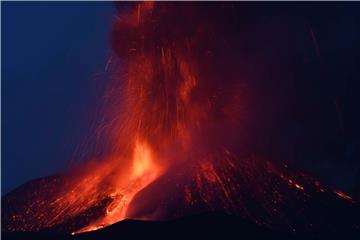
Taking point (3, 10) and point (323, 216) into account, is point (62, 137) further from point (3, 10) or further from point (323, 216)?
point (323, 216)

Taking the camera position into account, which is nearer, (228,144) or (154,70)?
(154,70)

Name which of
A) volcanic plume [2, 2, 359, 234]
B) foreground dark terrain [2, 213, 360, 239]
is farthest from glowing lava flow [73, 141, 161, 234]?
foreground dark terrain [2, 213, 360, 239]

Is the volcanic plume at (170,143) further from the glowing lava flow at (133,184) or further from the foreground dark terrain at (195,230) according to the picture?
the foreground dark terrain at (195,230)

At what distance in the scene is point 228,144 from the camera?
1518 centimetres

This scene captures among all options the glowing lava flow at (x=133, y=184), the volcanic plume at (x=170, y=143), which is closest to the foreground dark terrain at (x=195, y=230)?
the volcanic plume at (x=170, y=143)

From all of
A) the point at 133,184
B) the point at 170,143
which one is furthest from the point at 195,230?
the point at 170,143

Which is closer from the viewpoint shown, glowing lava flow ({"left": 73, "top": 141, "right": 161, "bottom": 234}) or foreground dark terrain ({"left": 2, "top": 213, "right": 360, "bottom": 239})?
foreground dark terrain ({"left": 2, "top": 213, "right": 360, "bottom": 239})

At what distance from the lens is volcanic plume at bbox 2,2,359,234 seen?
1124 cm

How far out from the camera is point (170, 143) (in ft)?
46.0

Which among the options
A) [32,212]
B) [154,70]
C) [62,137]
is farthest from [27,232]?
[62,137]

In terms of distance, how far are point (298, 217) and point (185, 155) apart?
4.51m

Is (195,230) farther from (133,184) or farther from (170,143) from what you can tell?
(170,143)

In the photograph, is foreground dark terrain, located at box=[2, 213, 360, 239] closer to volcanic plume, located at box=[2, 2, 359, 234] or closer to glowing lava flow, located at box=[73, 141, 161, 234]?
volcanic plume, located at box=[2, 2, 359, 234]

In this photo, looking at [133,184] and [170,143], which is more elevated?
[170,143]
